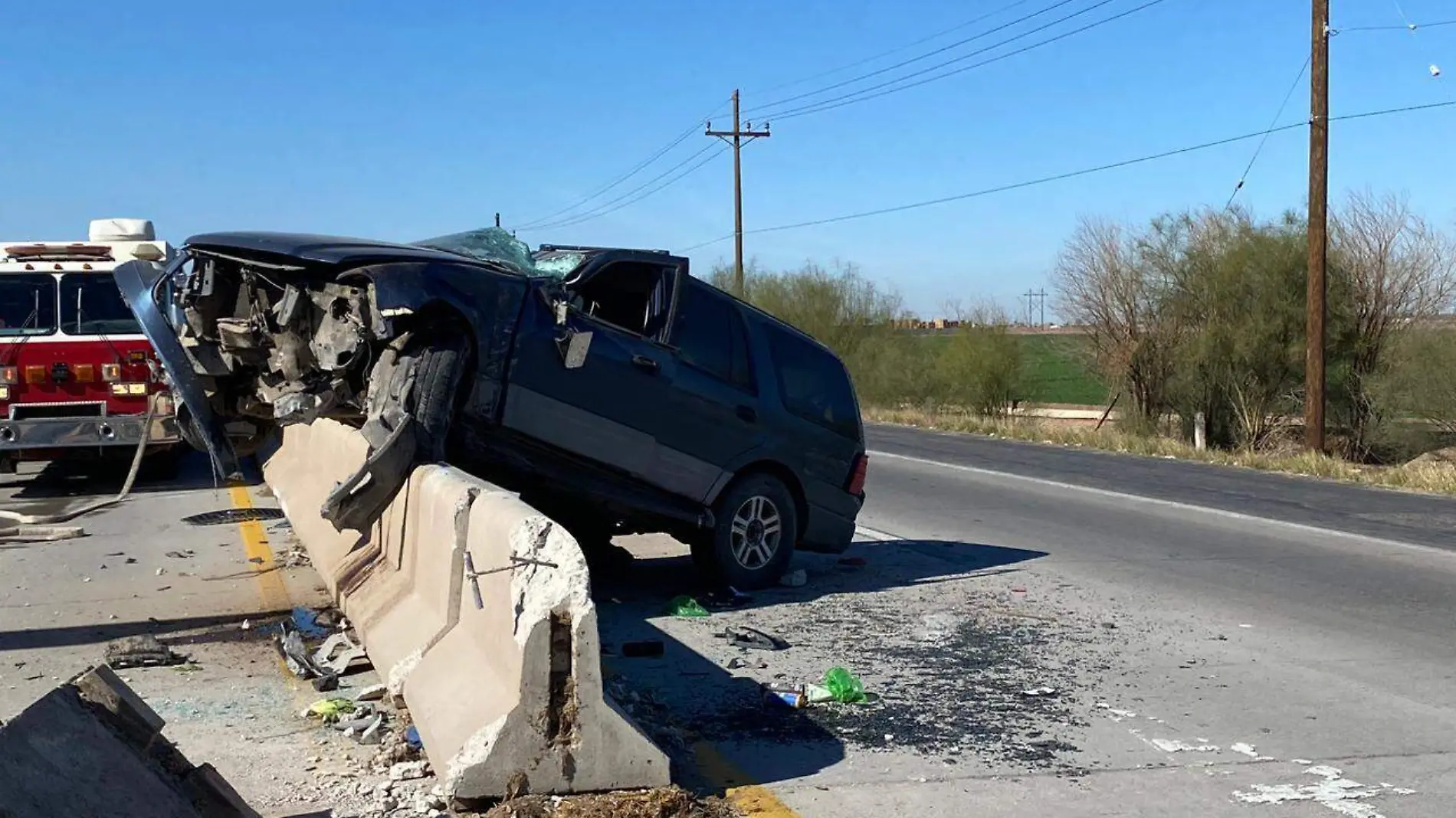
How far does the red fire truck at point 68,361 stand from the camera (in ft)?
46.8

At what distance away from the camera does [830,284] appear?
4362 cm

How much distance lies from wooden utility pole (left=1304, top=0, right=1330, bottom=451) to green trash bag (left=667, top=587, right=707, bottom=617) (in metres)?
16.4

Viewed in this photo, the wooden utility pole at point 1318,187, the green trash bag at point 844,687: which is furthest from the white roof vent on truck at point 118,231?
the wooden utility pole at point 1318,187

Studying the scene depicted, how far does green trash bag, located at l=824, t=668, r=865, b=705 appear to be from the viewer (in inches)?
258

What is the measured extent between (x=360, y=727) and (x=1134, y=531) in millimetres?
8676

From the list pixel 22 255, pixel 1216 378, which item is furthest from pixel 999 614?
pixel 1216 378

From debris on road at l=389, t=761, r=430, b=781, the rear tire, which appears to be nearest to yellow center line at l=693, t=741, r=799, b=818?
debris on road at l=389, t=761, r=430, b=781

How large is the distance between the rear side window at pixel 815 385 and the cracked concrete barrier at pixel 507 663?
370 centimetres

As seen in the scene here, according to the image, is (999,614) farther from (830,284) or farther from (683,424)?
(830,284)

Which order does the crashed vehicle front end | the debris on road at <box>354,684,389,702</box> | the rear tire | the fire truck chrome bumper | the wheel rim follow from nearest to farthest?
the debris on road at <box>354,684,389,702</box> < the crashed vehicle front end < the rear tire < the wheel rim < the fire truck chrome bumper

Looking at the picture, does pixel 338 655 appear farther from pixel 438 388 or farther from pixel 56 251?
pixel 56 251

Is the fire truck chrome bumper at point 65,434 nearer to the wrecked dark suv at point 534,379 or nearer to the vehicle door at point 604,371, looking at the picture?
the wrecked dark suv at point 534,379

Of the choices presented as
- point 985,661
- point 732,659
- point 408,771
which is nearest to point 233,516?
point 732,659

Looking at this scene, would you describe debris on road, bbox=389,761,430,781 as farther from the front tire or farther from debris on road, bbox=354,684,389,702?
the front tire
